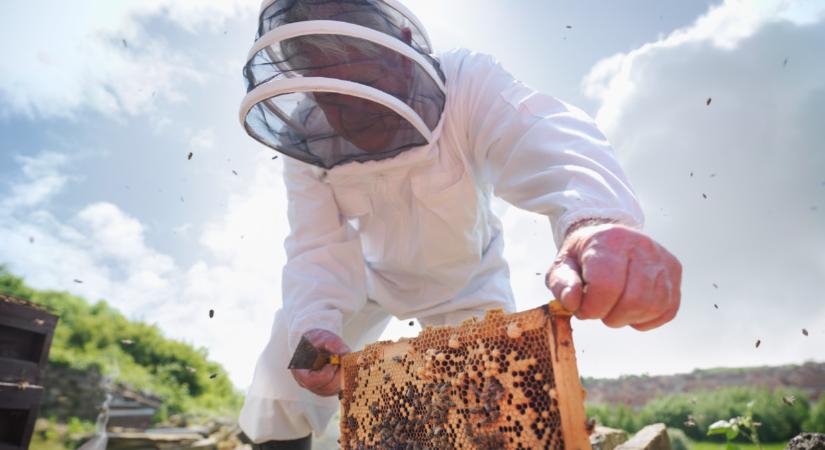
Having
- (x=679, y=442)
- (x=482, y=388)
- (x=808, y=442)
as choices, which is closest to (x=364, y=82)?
(x=482, y=388)

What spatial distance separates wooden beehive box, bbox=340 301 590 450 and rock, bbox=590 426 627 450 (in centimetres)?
236

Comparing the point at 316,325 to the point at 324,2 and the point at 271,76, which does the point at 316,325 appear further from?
the point at 324,2

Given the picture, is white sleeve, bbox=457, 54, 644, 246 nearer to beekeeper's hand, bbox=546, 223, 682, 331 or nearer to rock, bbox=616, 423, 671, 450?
beekeeper's hand, bbox=546, 223, 682, 331

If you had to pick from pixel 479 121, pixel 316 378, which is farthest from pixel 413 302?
pixel 479 121

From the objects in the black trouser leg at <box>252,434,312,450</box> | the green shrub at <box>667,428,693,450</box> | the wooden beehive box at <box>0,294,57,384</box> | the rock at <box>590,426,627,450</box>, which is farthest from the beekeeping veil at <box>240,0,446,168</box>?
the green shrub at <box>667,428,693,450</box>

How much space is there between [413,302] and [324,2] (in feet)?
6.21

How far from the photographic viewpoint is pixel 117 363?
1575 cm

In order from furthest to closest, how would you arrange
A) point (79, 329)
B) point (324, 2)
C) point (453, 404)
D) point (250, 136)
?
Answer: 1. point (79, 329)
2. point (250, 136)
3. point (324, 2)
4. point (453, 404)

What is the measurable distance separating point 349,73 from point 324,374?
150 centimetres

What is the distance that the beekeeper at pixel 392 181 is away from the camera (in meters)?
2.02

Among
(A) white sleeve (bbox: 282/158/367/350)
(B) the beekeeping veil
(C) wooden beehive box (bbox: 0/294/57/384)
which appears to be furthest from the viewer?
(C) wooden beehive box (bbox: 0/294/57/384)

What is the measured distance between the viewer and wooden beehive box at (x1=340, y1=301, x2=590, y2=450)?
4.61 ft

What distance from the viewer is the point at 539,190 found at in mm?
→ 2100

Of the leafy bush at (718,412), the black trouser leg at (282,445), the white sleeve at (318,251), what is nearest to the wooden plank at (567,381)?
the white sleeve at (318,251)
